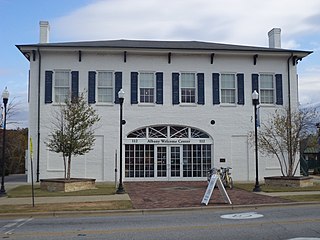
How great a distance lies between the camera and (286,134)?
24.9 metres

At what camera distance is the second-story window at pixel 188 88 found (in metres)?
28.4

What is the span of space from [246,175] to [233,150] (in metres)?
1.85

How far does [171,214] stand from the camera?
13695 millimetres

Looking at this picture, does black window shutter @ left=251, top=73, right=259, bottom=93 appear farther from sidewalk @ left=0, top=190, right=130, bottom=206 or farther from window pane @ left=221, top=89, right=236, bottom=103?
sidewalk @ left=0, top=190, right=130, bottom=206

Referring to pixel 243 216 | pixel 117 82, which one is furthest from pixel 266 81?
pixel 243 216

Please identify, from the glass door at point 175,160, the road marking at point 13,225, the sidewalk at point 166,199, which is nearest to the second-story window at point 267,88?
the glass door at point 175,160

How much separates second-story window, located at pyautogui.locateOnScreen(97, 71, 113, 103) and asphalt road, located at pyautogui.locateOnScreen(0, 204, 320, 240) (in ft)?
48.9

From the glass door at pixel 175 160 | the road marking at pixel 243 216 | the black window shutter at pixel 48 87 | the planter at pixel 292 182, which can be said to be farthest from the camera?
the glass door at pixel 175 160

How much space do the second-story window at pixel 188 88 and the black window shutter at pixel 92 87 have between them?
5741 millimetres

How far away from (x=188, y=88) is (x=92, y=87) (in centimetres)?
633

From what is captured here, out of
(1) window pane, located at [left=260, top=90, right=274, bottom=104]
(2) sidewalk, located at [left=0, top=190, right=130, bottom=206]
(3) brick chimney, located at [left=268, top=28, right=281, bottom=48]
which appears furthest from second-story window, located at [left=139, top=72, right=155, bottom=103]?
(2) sidewalk, located at [left=0, top=190, right=130, bottom=206]

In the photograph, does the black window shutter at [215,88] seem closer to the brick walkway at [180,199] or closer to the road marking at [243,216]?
the brick walkway at [180,199]

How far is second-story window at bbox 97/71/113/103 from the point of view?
2789 centimetres

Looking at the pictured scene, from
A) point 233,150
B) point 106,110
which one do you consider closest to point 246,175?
point 233,150
